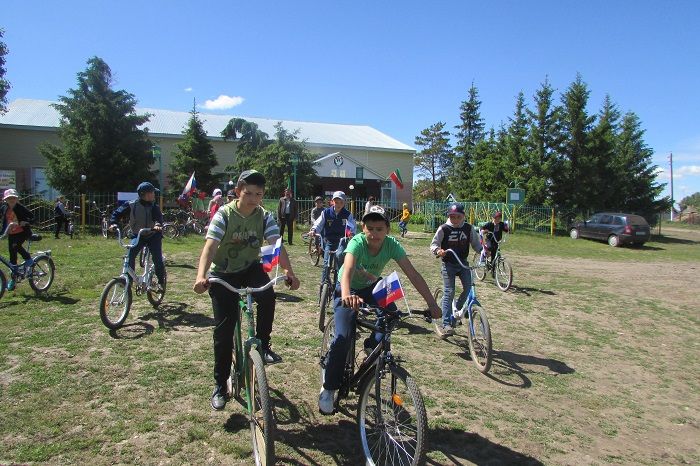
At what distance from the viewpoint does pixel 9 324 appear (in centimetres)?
666

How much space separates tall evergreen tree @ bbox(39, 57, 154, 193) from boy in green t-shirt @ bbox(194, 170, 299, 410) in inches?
911

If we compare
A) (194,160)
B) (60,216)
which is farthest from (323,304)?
(194,160)

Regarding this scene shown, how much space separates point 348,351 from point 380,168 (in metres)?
39.1

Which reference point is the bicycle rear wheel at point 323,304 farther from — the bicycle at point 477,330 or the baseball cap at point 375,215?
the baseball cap at point 375,215

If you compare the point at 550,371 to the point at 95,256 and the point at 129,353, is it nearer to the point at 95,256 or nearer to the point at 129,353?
the point at 129,353

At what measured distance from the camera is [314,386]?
16.3ft

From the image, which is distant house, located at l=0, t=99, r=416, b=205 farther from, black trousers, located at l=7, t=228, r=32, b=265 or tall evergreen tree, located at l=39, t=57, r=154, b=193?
black trousers, located at l=7, t=228, r=32, b=265

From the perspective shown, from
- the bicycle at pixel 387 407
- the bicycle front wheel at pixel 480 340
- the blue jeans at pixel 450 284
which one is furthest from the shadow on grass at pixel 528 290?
the bicycle at pixel 387 407

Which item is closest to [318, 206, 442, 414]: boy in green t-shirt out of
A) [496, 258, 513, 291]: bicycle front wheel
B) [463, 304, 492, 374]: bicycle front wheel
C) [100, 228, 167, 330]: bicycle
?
[463, 304, 492, 374]: bicycle front wheel

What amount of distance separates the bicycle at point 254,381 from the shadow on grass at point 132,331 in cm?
289

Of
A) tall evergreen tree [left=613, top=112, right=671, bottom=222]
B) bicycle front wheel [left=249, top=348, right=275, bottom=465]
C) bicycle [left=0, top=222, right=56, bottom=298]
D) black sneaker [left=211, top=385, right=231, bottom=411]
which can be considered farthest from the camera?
tall evergreen tree [left=613, top=112, right=671, bottom=222]

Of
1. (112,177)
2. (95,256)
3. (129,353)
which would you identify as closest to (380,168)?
(112,177)

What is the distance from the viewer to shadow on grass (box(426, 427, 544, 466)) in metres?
3.78

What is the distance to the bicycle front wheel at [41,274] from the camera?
8.47m
